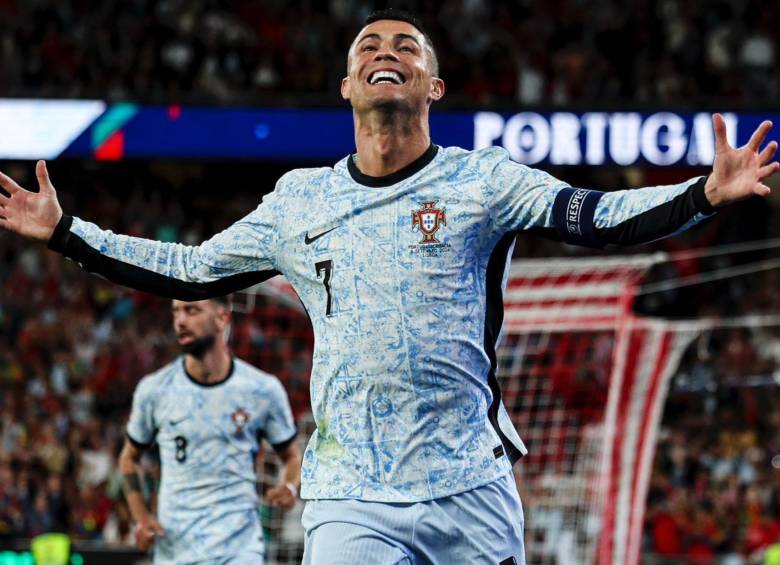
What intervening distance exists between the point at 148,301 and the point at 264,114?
3.99 meters

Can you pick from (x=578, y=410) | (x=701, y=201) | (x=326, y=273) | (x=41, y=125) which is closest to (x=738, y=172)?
(x=701, y=201)

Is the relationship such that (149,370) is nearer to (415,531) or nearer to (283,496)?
(283,496)

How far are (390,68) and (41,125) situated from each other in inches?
391

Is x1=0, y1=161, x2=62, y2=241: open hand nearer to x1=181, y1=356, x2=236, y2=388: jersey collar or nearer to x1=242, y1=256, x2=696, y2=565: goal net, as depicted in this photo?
x1=181, y1=356, x2=236, y2=388: jersey collar

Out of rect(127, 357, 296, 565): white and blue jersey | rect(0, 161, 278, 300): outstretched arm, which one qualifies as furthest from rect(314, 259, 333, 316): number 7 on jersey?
rect(127, 357, 296, 565): white and blue jersey

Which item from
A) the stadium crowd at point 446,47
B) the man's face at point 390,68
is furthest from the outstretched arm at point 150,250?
the stadium crowd at point 446,47

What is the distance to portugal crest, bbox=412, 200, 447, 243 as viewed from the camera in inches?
152

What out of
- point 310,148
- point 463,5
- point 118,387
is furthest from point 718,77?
point 118,387

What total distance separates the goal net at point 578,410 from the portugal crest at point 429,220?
535 cm

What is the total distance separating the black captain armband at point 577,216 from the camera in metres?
3.67

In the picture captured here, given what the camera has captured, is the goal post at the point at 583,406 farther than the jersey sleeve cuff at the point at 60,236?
Yes

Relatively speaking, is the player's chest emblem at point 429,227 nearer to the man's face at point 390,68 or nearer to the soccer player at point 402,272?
the soccer player at point 402,272

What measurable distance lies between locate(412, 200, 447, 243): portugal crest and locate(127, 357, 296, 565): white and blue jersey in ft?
11.6

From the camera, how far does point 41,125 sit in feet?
43.6
